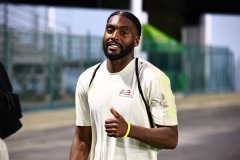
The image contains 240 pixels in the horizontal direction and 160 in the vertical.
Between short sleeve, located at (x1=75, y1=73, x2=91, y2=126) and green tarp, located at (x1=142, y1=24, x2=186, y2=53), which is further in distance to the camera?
green tarp, located at (x1=142, y1=24, x2=186, y2=53)

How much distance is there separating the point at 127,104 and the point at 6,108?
45.9 inches

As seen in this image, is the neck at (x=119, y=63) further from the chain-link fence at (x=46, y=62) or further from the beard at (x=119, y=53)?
the chain-link fence at (x=46, y=62)

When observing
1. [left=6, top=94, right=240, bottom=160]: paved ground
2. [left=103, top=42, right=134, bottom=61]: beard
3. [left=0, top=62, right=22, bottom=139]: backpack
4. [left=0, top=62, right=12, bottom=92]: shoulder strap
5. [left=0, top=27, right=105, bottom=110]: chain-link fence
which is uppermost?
[left=103, top=42, right=134, bottom=61]: beard

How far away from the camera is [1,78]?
12.1ft

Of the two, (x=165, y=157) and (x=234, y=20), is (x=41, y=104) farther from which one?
(x=234, y=20)

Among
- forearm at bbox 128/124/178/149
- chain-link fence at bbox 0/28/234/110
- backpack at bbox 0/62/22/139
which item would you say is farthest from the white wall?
forearm at bbox 128/124/178/149

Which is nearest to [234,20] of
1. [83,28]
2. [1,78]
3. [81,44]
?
[83,28]

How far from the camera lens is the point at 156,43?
72.2 ft

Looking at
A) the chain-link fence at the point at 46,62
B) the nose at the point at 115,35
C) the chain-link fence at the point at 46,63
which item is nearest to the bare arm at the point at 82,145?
the nose at the point at 115,35

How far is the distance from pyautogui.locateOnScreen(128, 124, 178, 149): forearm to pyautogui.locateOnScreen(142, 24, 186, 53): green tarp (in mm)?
18151

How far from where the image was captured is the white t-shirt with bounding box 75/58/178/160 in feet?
9.59

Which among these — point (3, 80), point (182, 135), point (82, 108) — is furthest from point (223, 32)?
point (82, 108)

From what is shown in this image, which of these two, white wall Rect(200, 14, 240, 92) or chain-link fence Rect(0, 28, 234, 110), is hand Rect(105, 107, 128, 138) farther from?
white wall Rect(200, 14, 240, 92)

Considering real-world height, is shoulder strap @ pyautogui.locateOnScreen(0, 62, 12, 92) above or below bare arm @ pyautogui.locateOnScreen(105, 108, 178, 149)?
above
